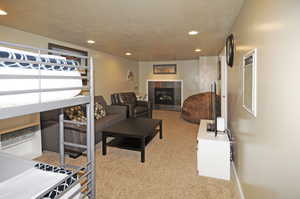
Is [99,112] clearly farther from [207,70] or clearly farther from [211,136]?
[207,70]

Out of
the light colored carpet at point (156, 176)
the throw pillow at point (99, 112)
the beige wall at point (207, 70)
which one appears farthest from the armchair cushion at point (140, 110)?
the beige wall at point (207, 70)

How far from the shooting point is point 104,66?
4.97 metres

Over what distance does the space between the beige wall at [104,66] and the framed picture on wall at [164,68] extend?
0.89 m

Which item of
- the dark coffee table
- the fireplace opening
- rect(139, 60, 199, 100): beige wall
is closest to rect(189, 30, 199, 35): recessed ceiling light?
the dark coffee table

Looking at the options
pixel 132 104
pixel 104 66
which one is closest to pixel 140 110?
pixel 132 104

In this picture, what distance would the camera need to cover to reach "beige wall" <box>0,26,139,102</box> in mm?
2663

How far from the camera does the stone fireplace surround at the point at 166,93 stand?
7125 mm

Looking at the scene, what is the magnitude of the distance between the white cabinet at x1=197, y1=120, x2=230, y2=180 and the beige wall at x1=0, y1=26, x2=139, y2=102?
3.30m

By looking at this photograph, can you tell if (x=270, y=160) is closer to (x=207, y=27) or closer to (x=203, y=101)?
(x=207, y=27)

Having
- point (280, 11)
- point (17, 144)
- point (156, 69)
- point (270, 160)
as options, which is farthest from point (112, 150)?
point (156, 69)

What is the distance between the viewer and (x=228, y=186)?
6.64ft

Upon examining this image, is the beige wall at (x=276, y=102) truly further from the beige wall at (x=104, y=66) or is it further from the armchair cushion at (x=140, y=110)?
the armchair cushion at (x=140, y=110)

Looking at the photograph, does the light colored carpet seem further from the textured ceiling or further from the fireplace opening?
the fireplace opening

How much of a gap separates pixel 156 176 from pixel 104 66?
12.3 feet
